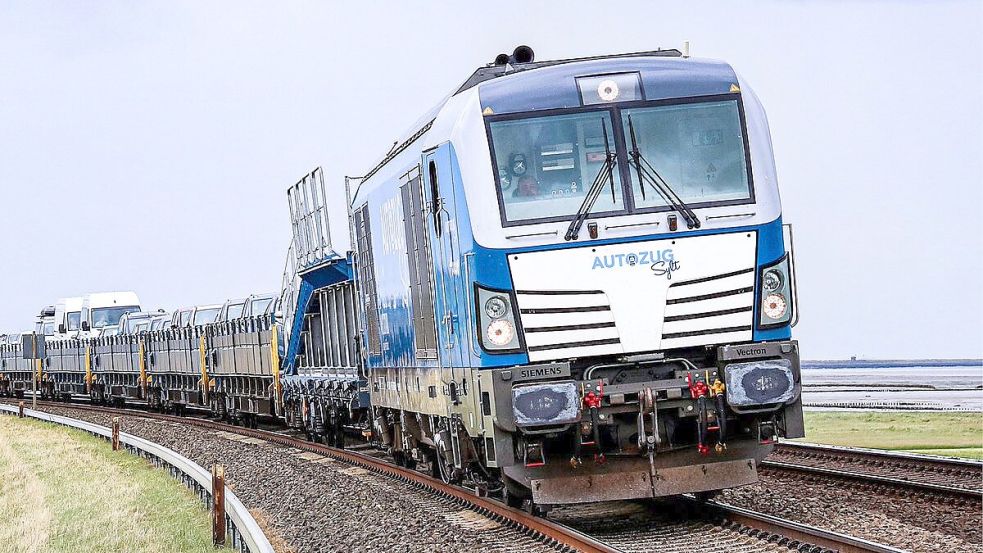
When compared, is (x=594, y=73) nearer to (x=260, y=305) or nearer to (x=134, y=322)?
(x=260, y=305)

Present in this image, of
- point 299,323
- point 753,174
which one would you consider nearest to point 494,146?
point 753,174

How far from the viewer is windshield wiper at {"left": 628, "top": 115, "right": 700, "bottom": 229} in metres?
10.9

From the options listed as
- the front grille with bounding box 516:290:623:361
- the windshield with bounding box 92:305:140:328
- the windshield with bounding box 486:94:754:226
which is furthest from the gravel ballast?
the windshield with bounding box 92:305:140:328

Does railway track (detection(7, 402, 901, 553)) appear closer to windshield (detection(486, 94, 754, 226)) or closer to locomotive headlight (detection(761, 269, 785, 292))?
locomotive headlight (detection(761, 269, 785, 292))

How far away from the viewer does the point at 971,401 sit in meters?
42.4

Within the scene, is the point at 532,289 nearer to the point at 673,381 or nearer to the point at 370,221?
the point at 673,381

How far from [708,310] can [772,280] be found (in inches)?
22.5

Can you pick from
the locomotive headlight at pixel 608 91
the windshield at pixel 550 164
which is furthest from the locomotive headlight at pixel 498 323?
the locomotive headlight at pixel 608 91

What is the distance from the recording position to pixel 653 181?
11.0 metres

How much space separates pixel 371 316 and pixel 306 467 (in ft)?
14.5

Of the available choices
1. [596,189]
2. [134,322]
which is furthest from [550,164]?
[134,322]

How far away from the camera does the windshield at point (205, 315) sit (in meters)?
38.4

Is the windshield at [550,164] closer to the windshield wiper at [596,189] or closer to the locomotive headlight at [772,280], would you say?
the windshield wiper at [596,189]

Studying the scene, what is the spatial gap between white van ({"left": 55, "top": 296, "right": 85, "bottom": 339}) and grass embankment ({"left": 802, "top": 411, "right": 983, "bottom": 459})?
105ft
